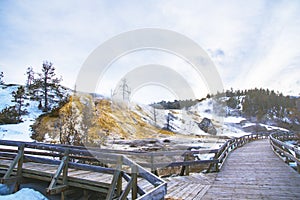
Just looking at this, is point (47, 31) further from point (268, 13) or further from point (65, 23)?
point (268, 13)

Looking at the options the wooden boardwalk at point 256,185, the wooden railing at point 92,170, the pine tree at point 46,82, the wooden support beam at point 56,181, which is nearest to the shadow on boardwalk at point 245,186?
the wooden boardwalk at point 256,185

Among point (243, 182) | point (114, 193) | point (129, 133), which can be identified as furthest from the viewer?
point (129, 133)

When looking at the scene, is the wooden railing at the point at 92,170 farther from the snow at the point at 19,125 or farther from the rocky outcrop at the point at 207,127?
the rocky outcrop at the point at 207,127

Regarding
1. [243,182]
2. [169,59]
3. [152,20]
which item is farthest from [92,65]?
[243,182]

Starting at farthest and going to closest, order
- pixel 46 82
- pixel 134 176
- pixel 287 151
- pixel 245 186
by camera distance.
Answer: pixel 46 82, pixel 287 151, pixel 245 186, pixel 134 176

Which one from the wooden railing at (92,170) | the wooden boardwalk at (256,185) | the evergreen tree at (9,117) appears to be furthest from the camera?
the evergreen tree at (9,117)

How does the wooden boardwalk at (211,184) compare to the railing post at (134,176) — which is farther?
the wooden boardwalk at (211,184)

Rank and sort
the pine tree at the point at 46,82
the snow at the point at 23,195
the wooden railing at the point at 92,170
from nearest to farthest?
the wooden railing at the point at 92,170
the snow at the point at 23,195
the pine tree at the point at 46,82

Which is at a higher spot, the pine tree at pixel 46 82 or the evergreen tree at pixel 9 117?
the pine tree at pixel 46 82

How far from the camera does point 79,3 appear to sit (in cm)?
1359

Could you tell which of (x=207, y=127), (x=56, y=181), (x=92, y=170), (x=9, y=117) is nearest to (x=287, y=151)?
(x=92, y=170)

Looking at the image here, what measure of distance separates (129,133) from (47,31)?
21.7 metres

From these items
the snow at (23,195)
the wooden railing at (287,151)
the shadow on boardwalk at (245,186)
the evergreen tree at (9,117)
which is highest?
the evergreen tree at (9,117)

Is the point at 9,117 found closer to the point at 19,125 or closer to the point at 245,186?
the point at 19,125
